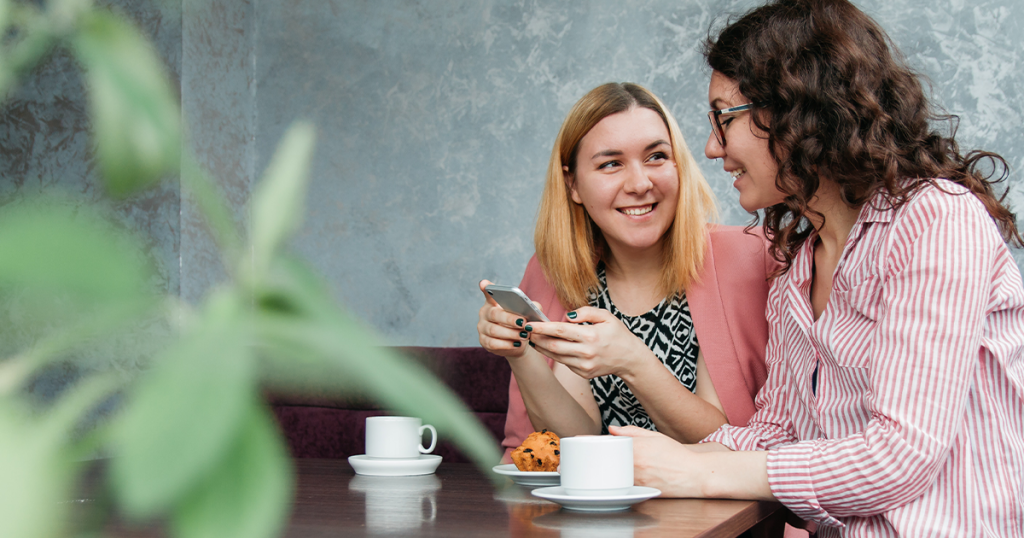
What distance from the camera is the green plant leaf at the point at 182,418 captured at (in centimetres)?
11

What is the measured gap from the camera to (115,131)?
0.14 m

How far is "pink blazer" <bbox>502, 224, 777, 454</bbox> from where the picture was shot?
5.00 feet

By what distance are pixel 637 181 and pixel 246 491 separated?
1.57 m

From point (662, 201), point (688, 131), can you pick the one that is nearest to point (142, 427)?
point (662, 201)

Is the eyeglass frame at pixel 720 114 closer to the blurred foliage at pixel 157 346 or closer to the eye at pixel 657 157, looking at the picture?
the eye at pixel 657 157

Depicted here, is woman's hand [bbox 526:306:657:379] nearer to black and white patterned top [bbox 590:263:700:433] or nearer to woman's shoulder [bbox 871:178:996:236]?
black and white patterned top [bbox 590:263:700:433]

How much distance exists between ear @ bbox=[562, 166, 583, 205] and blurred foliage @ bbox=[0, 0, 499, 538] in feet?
5.46

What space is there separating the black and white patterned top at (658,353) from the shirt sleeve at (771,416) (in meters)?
0.26

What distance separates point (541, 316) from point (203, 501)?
1237mm

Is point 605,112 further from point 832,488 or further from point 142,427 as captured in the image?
point 142,427

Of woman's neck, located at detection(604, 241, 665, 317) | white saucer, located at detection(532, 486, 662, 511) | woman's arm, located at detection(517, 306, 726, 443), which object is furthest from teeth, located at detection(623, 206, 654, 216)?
white saucer, located at detection(532, 486, 662, 511)

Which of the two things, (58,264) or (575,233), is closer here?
(58,264)

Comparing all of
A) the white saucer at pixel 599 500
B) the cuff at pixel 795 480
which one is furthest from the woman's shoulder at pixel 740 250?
the white saucer at pixel 599 500

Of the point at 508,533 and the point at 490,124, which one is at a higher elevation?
the point at 490,124
